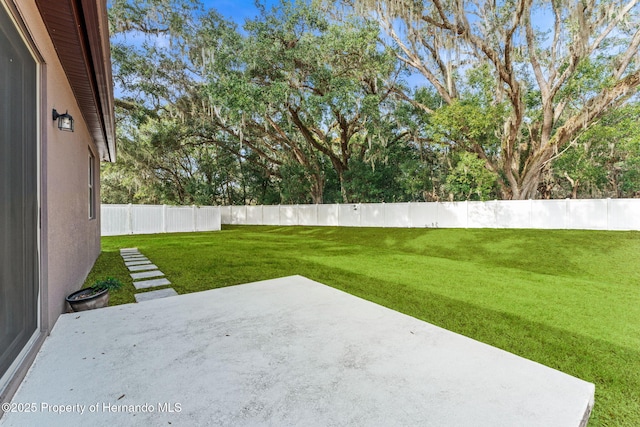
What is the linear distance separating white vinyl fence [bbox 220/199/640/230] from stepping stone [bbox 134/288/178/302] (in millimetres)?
10239

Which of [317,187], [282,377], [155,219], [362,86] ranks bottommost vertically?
[282,377]

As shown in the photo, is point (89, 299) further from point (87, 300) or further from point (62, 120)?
point (62, 120)

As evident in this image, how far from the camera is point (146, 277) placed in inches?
145

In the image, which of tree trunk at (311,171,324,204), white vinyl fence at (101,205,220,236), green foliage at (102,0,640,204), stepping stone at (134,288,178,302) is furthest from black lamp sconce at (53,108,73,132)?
tree trunk at (311,171,324,204)

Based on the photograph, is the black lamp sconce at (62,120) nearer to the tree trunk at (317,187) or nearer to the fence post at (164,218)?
the fence post at (164,218)

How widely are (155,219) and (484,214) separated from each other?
12559mm

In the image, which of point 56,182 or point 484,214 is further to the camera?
point 484,214

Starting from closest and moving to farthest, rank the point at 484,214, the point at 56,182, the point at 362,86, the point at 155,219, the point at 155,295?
1. the point at 56,182
2. the point at 155,295
3. the point at 484,214
4. the point at 155,219
5. the point at 362,86

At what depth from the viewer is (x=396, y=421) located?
1.11m

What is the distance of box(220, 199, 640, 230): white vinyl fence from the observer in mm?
8156

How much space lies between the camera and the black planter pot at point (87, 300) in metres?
2.42

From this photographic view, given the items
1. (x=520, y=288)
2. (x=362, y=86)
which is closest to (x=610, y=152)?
(x=362, y=86)

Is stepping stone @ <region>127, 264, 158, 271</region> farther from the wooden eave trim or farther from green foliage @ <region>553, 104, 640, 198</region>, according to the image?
green foliage @ <region>553, 104, 640, 198</region>

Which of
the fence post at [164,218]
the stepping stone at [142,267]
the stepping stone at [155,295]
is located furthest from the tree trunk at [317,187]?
the stepping stone at [155,295]
